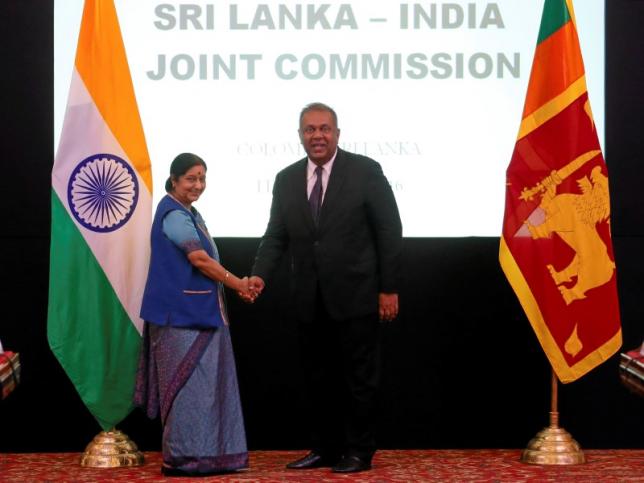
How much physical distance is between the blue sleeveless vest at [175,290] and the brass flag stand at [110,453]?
655 millimetres

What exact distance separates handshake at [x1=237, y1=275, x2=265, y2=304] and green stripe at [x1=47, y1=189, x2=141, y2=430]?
19.9 inches

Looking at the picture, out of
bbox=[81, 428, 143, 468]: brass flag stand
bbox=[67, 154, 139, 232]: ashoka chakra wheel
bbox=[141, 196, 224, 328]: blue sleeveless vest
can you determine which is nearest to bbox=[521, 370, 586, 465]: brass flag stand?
bbox=[141, 196, 224, 328]: blue sleeveless vest

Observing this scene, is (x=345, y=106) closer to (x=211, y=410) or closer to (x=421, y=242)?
(x=421, y=242)

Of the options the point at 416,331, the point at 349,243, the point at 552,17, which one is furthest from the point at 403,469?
the point at 552,17

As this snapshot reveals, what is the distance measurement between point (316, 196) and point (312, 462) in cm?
111

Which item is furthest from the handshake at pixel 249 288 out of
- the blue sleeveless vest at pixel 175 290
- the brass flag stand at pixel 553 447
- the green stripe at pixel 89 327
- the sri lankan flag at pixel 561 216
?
the brass flag stand at pixel 553 447

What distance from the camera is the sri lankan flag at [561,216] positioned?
5262 millimetres

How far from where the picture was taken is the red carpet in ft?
16.1

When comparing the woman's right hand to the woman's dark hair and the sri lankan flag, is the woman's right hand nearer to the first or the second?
the woman's dark hair

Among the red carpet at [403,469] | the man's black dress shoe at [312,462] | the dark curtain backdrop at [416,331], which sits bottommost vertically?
the red carpet at [403,469]

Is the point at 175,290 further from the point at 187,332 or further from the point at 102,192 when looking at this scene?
the point at 102,192

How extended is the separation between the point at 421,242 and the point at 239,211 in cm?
87

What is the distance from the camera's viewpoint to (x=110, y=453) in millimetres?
5266

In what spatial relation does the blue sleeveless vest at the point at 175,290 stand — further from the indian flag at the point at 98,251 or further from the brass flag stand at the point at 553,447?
the brass flag stand at the point at 553,447
